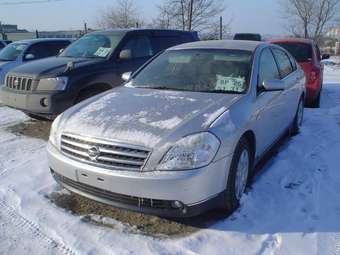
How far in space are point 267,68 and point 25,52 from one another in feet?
24.6

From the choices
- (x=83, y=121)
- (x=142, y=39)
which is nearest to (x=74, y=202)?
(x=83, y=121)

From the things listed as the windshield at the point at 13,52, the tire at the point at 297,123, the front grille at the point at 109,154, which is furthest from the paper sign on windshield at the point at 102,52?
the windshield at the point at 13,52

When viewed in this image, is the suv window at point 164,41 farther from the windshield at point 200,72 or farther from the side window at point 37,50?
the side window at point 37,50

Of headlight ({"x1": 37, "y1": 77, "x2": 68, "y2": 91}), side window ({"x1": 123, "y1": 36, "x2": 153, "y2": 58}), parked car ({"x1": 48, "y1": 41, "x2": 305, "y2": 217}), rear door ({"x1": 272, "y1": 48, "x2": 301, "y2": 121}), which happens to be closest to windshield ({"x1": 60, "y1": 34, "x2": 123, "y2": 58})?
side window ({"x1": 123, "y1": 36, "x2": 153, "y2": 58})

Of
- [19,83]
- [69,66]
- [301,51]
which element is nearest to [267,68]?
[69,66]

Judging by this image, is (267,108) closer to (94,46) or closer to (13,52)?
(94,46)

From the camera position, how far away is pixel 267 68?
4609 mm

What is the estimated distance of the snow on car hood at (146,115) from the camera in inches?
122

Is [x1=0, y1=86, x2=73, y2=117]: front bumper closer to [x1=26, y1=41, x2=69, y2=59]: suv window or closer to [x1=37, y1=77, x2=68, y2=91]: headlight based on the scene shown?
[x1=37, y1=77, x2=68, y2=91]: headlight

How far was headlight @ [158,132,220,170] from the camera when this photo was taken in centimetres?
294

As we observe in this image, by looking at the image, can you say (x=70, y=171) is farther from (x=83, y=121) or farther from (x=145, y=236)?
(x=145, y=236)

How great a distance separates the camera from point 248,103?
372cm

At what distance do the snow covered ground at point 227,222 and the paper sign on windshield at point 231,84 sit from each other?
3.49 ft

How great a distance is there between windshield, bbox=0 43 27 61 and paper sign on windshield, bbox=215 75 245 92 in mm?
7651
